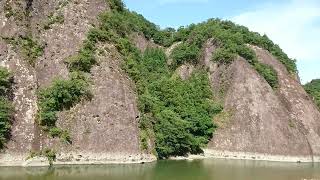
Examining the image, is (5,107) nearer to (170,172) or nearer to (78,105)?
(78,105)

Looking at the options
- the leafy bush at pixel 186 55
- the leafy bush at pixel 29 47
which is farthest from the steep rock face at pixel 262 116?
the leafy bush at pixel 29 47

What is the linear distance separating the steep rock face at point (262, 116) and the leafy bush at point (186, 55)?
2591 mm

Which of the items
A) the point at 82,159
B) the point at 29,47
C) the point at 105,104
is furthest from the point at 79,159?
the point at 29,47

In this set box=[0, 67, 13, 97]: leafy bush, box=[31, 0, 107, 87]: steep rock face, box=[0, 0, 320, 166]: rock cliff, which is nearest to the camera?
box=[0, 67, 13, 97]: leafy bush

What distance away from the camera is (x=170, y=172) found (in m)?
53.9

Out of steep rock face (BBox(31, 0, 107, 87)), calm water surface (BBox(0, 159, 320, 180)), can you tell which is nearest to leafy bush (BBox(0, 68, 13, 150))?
calm water surface (BBox(0, 159, 320, 180))

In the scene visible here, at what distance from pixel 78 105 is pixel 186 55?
124 ft

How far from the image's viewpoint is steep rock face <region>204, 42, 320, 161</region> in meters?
76.2

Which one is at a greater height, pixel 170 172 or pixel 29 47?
pixel 29 47

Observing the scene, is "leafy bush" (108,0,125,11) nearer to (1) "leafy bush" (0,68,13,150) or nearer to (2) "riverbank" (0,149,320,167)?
(1) "leafy bush" (0,68,13,150)

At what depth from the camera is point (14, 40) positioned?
60969 mm

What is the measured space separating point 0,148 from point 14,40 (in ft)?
46.2

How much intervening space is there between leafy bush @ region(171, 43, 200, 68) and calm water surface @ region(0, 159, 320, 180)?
102 ft

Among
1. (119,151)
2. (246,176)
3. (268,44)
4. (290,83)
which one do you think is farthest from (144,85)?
(268,44)
